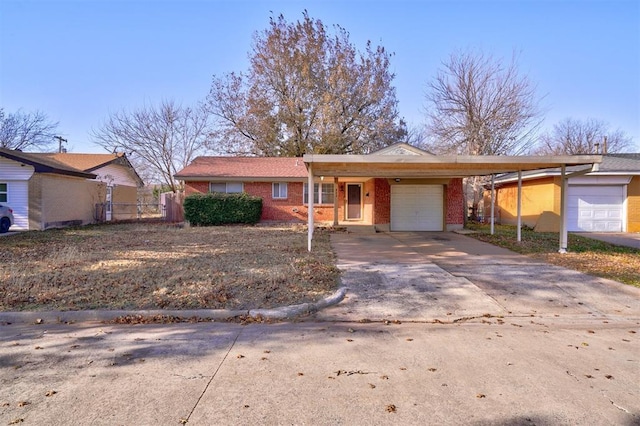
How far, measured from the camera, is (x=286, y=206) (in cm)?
2128

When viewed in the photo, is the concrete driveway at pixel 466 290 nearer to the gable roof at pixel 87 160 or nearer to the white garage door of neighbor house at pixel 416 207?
the white garage door of neighbor house at pixel 416 207

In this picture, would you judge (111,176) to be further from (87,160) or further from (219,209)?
(219,209)

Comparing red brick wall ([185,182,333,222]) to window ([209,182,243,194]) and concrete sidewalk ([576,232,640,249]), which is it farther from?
concrete sidewalk ([576,232,640,249])

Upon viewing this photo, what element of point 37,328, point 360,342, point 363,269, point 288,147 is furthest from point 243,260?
point 288,147

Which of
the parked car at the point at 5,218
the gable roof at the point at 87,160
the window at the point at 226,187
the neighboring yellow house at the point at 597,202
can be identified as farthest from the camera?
the gable roof at the point at 87,160

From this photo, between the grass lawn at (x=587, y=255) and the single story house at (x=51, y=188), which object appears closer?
the grass lawn at (x=587, y=255)

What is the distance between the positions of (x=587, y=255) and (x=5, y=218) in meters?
20.9

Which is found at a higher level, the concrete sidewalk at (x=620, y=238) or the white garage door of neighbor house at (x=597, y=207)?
the white garage door of neighbor house at (x=597, y=207)

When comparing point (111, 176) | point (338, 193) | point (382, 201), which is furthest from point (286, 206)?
point (111, 176)

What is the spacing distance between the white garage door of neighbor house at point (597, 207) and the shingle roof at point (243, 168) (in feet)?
42.3

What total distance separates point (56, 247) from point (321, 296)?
9.29 m

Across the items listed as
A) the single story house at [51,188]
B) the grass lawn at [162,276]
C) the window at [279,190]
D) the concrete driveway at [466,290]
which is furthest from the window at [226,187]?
the concrete driveway at [466,290]

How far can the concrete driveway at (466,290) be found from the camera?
6.06 meters

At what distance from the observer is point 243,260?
362 inches
